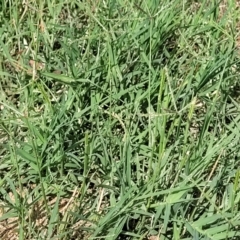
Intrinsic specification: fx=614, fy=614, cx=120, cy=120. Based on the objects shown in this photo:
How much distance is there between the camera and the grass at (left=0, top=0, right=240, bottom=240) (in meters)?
1.80

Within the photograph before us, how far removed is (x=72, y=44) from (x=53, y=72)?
0.16 metres

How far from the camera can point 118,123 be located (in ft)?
6.88

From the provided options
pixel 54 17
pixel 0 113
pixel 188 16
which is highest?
pixel 188 16

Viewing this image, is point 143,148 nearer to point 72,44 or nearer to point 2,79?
point 72,44

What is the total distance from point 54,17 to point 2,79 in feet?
1.17

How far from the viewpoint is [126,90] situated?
212cm

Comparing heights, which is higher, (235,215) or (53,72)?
(235,215)

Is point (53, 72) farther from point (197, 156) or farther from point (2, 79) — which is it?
point (197, 156)

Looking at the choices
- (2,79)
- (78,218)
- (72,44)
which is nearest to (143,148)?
(78,218)

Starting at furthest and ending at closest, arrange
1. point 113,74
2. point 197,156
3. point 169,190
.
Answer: point 113,74 < point 197,156 < point 169,190

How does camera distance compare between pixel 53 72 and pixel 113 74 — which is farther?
pixel 53 72

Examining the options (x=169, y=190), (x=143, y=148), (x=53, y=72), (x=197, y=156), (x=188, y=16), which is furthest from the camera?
(x=188, y=16)

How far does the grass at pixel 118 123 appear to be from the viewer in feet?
5.91

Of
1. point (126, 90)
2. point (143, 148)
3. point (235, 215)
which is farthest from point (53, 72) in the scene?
point (235, 215)
